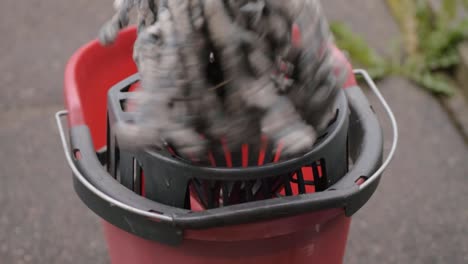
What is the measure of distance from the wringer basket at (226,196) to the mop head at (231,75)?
0.05 meters

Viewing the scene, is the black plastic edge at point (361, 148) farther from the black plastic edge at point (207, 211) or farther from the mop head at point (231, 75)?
the mop head at point (231, 75)

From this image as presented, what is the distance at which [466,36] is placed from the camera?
2.13 metres

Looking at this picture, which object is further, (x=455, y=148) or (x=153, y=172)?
(x=455, y=148)

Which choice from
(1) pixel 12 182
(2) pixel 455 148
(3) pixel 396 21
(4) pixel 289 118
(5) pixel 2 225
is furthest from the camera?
(3) pixel 396 21

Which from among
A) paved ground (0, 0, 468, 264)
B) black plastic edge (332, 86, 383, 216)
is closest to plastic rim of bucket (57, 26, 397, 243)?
black plastic edge (332, 86, 383, 216)

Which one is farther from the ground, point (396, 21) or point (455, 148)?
point (396, 21)

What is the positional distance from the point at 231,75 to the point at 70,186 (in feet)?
3.64

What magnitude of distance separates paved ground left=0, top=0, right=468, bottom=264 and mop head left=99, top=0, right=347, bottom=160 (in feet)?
2.87

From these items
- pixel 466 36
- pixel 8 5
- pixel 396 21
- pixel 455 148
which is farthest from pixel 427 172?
pixel 8 5

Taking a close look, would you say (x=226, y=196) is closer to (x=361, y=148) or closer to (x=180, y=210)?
(x=180, y=210)

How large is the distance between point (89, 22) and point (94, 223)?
102 cm

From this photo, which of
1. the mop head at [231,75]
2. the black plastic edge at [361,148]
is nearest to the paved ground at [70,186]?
the black plastic edge at [361,148]

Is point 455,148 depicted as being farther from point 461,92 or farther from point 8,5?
point 8,5

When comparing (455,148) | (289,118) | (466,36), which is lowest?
(455,148)
